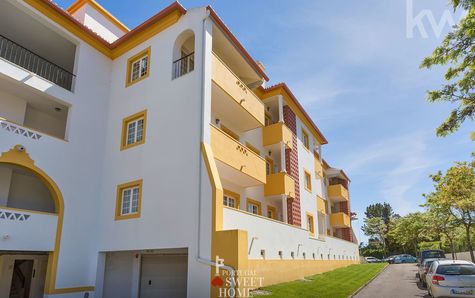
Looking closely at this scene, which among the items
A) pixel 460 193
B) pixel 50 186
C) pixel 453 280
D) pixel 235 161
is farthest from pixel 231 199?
pixel 460 193

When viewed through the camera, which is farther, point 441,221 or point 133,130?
point 441,221

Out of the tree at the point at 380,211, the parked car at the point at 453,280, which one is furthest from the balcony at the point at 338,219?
the tree at the point at 380,211

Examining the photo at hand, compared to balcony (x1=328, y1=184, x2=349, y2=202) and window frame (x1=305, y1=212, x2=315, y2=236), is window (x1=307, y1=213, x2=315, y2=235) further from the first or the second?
balcony (x1=328, y1=184, x2=349, y2=202)

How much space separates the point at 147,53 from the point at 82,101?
12.5ft

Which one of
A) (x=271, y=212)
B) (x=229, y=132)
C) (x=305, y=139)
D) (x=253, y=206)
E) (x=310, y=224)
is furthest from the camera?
(x=305, y=139)

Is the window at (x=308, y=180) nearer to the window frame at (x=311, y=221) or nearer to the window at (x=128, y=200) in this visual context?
the window frame at (x=311, y=221)

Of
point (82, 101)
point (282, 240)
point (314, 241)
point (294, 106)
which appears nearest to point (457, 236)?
point (314, 241)

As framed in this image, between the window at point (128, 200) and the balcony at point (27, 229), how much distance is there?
8.07 feet

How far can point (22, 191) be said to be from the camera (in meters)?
14.6

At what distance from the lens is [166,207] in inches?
499

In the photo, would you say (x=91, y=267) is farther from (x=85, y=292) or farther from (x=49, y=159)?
(x=49, y=159)

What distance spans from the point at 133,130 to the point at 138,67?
3371 millimetres

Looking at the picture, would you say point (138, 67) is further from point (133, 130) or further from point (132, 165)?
point (132, 165)

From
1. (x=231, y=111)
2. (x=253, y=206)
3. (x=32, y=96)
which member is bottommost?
(x=253, y=206)
